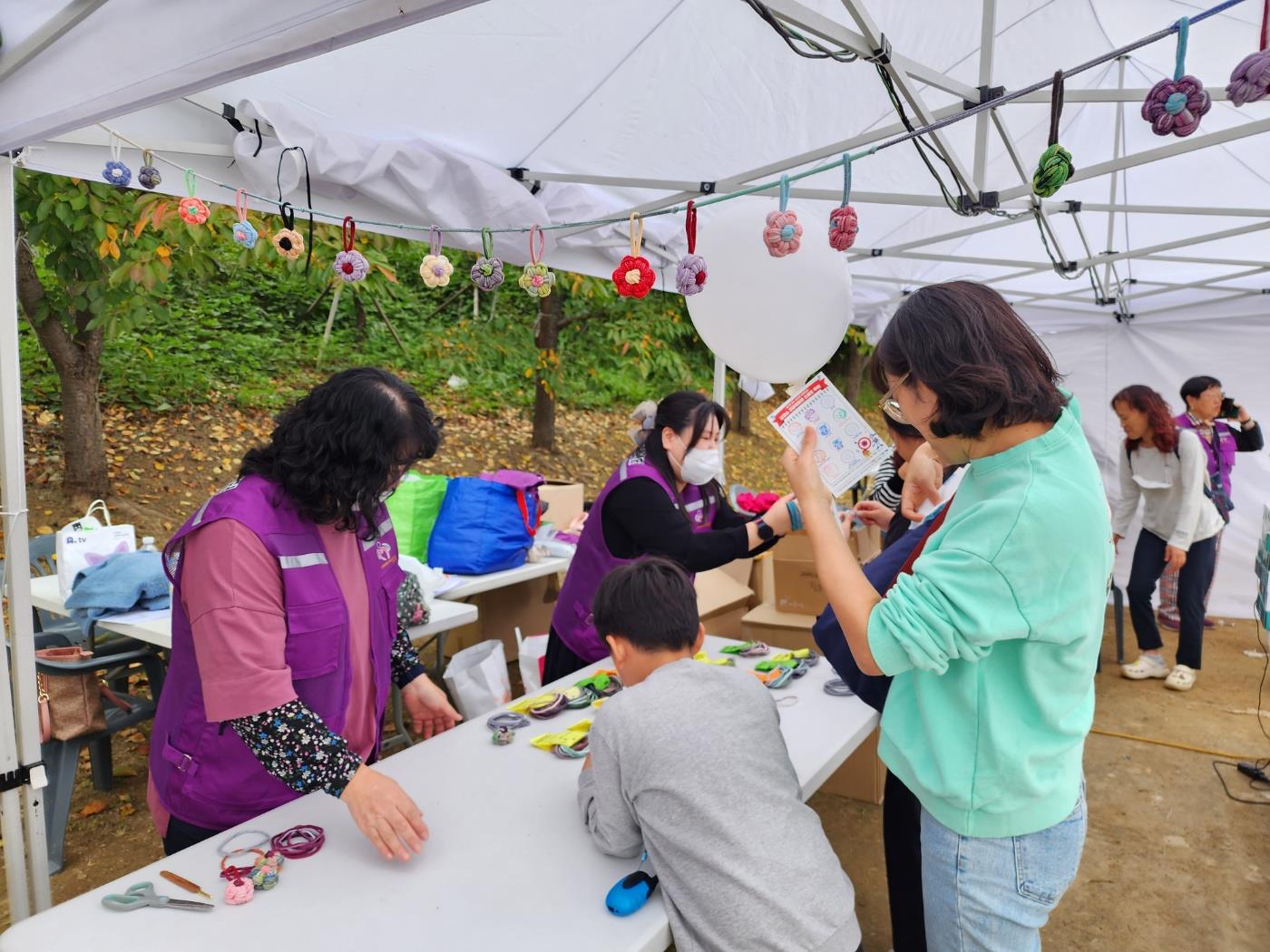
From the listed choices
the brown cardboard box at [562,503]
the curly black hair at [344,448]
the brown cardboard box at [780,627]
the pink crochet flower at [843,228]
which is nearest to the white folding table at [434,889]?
the curly black hair at [344,448]

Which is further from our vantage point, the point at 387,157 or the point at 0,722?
the point at 387,157

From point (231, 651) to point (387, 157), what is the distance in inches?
63.0

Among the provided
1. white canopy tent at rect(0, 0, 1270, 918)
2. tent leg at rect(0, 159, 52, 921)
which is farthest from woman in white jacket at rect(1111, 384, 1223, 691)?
tent leg at rect(0, 159, 52, 921)

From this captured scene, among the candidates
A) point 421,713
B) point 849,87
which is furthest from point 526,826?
point 849,87

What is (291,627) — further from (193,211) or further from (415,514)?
(415,514)

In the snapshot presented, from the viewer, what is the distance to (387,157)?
2289 mm

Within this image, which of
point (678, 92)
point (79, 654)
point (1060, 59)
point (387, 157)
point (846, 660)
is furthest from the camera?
point (1060, 59)

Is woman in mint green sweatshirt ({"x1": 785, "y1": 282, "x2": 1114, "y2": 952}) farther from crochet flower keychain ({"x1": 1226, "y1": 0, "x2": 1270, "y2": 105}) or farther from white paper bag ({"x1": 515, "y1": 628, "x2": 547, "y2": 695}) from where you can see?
white paper bag ({"x1": 515, "y1": 628, "x2": 547, "y2": 695})

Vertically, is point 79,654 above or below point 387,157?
below

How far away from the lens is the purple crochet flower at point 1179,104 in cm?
119

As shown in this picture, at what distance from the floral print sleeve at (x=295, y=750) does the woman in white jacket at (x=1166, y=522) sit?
4.43m

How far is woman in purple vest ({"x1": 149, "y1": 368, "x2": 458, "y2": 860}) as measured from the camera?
128 centimetres

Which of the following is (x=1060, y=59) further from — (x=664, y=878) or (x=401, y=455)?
(x=664, y=878)

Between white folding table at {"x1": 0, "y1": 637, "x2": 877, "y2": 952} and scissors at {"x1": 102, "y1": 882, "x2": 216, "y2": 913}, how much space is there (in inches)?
0.4
